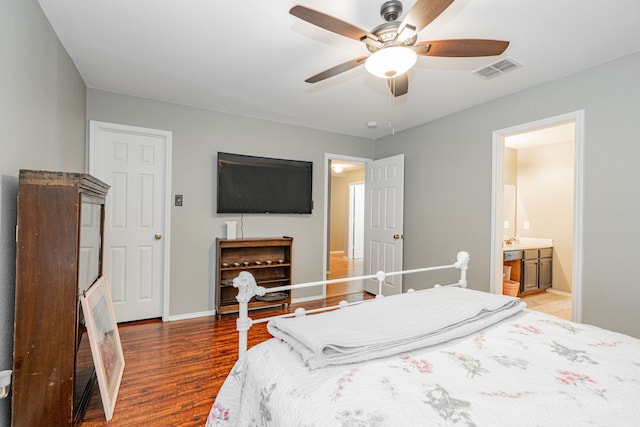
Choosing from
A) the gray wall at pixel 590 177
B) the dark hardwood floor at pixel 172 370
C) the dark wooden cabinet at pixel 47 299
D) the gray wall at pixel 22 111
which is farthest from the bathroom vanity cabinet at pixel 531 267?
the gray wall at pixel 22 111

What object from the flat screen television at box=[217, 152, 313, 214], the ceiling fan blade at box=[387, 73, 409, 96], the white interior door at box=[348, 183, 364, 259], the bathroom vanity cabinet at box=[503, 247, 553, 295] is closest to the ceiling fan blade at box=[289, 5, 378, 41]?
the ceiling fan blade at box=[387, 73, 409, 96]

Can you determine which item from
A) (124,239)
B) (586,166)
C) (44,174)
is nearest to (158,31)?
(44,174)

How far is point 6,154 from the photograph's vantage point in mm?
1467

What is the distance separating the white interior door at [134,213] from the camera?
3.12 meters

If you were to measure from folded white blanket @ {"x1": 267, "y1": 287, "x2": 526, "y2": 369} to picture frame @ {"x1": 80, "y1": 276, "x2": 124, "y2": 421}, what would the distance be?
3.82 ft

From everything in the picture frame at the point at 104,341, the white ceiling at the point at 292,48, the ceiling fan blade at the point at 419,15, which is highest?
the white ceiling at the point at 292,48

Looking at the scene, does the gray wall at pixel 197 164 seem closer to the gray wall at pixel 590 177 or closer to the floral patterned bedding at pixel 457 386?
the gray wall at pixel 590 177

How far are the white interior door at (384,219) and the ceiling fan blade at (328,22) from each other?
2.67 m

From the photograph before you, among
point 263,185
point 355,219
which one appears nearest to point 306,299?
point 263,185

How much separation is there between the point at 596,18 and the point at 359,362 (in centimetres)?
250

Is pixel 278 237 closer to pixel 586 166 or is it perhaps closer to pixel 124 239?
pixel 124 239

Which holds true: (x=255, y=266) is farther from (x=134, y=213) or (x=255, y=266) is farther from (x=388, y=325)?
(x=388, y=325)

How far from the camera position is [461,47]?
65.4 inches

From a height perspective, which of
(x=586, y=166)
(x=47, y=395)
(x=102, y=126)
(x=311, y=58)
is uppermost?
(x=311, y=58)
